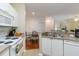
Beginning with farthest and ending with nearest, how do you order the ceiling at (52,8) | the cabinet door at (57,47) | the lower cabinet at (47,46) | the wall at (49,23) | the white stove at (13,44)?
the wall at (49,23)
the ceiling at (52,8)
the lower cabinet at (47,46)
the cabinet door at (57,47)
the white stove at (13,44)

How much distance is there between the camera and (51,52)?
143 inches

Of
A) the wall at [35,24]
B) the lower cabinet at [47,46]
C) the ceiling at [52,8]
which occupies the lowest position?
the lower cabinet at [47,46]

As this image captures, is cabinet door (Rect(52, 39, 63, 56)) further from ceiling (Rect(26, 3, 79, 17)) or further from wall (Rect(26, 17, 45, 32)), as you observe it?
wall (Rect(26, 17, 45, 32))

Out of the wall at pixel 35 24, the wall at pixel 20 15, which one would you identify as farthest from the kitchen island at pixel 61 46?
the wall at pixel 35 24

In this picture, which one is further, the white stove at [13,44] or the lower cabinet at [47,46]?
the lower cabinet at [47,46]

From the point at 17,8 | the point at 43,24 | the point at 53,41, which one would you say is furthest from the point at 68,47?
the point at 43,24

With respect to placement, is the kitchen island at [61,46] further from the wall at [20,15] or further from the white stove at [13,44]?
the wall at [20,15]

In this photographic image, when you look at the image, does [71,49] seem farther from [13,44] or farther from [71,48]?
[13,44]

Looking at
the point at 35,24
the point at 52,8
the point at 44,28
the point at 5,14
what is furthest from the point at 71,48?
the point at 35,24

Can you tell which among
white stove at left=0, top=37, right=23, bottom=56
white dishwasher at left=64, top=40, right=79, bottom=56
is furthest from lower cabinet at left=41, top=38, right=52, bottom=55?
white stove at left=0, top=37, right=23, bottom=56

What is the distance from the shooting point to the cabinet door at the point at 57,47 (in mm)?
3196

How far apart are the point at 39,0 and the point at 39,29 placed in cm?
562

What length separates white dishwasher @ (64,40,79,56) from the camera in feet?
8.97

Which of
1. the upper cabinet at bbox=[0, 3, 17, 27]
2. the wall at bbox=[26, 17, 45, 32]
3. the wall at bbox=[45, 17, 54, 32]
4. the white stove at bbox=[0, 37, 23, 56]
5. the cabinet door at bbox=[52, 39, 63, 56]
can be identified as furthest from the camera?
the wall at bbox=[26, 17, 45, 32]
